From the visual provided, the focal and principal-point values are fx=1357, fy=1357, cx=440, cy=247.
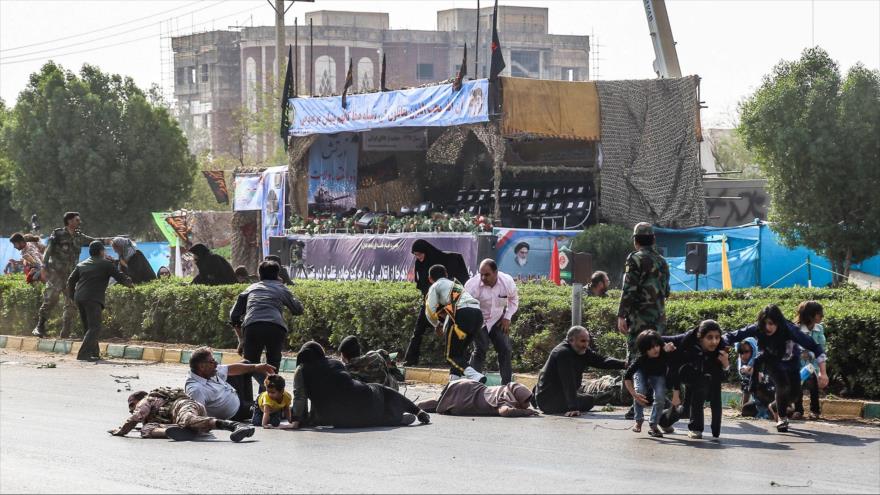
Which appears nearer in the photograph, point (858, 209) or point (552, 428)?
point (552, 428)

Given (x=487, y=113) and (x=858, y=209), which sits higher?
(x=487, y=113)

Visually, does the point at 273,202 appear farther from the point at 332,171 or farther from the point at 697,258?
the point at 697,258

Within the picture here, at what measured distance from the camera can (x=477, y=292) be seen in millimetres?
14164

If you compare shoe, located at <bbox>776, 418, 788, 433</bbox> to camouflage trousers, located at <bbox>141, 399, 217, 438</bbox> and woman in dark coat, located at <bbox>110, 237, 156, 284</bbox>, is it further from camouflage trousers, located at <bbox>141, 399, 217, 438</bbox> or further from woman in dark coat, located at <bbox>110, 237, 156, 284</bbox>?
A: woman in dark coat, located at <bbox>110, 237, 156, 284</bbox>

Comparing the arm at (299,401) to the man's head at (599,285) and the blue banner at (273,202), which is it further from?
the blue banner at (273,202)

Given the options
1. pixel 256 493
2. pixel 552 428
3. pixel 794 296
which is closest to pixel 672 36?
pixel 794 296

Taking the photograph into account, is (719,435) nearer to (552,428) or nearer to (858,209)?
(552,428)

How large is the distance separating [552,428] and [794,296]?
27.3 feet

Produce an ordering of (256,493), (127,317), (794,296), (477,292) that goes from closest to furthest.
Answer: (256,493) < (477,292) < (794,296) < (127,317)

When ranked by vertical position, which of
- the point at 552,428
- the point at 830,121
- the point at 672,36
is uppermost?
the point at 672,36

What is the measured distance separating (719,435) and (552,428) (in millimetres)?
1409

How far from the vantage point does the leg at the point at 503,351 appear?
551 inches

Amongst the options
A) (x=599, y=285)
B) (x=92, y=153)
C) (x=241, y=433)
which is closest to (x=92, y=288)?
(x=599, y=285)

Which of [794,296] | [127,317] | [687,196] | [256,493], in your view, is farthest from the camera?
[687,196]
